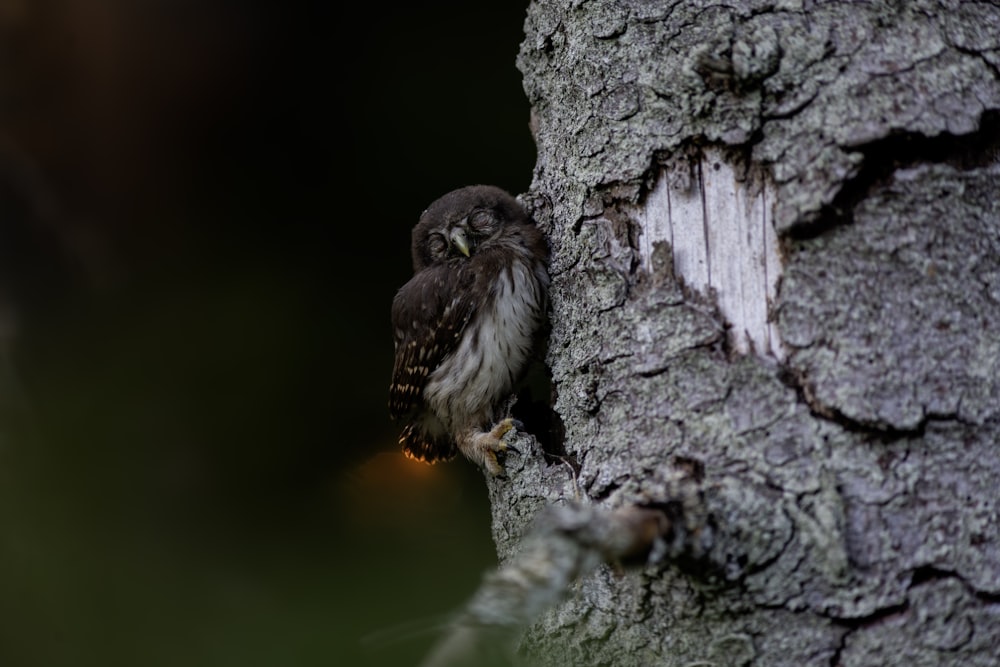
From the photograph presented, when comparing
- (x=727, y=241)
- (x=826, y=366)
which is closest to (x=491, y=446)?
(x=727, y=241)

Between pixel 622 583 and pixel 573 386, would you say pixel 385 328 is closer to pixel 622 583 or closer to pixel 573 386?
pixel 573 386

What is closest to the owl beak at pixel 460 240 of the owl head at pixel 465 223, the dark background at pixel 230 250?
the owl head at pixel 465 223

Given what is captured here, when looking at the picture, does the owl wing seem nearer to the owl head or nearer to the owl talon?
the owl head

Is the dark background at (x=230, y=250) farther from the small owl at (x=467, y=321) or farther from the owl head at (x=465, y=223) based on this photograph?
the owl head at (x=465, y=223)

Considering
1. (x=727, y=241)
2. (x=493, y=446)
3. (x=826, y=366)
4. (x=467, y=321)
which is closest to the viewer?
(x=826, y=366)

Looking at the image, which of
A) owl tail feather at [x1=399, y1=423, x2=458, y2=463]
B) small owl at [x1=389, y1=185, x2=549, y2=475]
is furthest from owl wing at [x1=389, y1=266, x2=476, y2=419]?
owl tail feather at [x1=399, y1=423, x2=458, y2=463]

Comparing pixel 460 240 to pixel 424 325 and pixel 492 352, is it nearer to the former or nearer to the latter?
pixel 424 325

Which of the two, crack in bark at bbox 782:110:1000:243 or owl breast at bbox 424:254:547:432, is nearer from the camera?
crack in bark at bbox 782:110:1000:243
